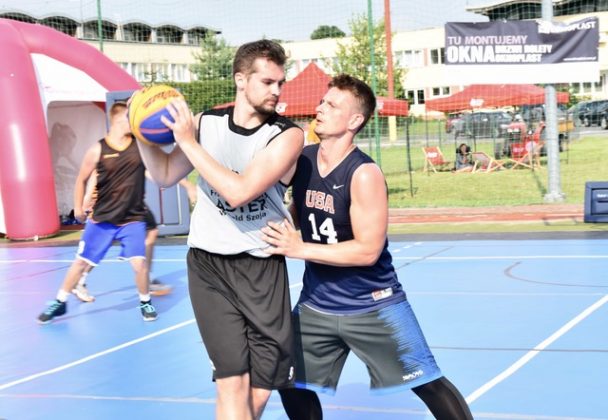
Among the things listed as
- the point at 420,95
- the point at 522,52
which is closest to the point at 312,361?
the point at 522,52

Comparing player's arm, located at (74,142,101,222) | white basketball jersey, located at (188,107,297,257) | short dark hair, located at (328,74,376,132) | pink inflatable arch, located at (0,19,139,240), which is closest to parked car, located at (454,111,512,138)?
pink inflatable arch, located at (0,19,139,240)

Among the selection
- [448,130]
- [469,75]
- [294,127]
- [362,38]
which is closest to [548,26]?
[469,75]

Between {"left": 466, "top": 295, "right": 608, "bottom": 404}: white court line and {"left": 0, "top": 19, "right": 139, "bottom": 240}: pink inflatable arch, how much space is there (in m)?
10.4

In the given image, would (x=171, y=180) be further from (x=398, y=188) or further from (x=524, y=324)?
(x=398, y=188)

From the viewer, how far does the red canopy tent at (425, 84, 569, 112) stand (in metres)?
26.5

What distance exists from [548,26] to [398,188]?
22.2ft

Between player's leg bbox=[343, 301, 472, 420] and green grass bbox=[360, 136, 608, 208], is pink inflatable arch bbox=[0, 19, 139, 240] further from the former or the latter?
player's leg bbox=[343, 301, 472, 420]

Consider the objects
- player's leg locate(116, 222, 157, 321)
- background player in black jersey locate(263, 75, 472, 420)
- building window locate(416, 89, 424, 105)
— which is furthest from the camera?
building window locate(416, 89, 424, 105)

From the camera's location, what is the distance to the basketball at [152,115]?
12.9 ft

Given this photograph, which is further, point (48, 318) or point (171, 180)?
point (48, 318)

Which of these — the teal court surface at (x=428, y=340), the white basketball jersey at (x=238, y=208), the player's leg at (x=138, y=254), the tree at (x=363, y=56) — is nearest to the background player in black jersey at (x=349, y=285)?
the white basketball jersey at (x=238, y=208)

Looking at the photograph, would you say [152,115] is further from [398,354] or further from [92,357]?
[92,357]

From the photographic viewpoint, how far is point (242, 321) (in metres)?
4.07

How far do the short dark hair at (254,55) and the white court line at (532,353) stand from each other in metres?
2.68
